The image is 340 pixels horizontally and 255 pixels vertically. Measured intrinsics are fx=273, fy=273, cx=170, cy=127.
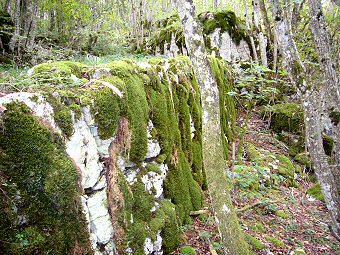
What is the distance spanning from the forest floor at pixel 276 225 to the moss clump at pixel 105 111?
243 centimetres

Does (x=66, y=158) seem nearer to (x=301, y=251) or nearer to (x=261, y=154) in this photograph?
(x=301, y=251)

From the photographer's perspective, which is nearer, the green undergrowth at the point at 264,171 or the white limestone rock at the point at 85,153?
the white limestone rock at the point at 85,153

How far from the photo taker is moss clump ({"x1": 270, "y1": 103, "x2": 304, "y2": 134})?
12336 mm

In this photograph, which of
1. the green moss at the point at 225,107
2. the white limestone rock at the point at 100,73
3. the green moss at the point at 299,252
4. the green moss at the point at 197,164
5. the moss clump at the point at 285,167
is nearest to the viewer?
the white limestone rock at the point at 100,73

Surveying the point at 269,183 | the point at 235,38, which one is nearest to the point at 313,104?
the point at 269,183

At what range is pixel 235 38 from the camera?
15648mm

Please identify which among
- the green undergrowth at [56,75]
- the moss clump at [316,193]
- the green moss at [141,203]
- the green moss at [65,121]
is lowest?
the moss clump at [316,193]

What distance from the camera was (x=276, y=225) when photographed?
21.4ft

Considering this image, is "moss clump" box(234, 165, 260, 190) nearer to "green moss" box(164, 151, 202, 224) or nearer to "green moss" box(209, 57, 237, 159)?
"green moss" box(209, 57, 237, 159)

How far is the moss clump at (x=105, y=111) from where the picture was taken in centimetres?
346

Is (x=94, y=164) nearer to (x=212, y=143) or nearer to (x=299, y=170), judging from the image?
(x=212, y=143)

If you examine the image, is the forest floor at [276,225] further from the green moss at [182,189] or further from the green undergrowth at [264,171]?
the green moss at [182,189]

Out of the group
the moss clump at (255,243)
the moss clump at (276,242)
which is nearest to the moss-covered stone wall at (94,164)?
the moss clump at (255,243)

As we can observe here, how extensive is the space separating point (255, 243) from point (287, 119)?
8.48 metres
